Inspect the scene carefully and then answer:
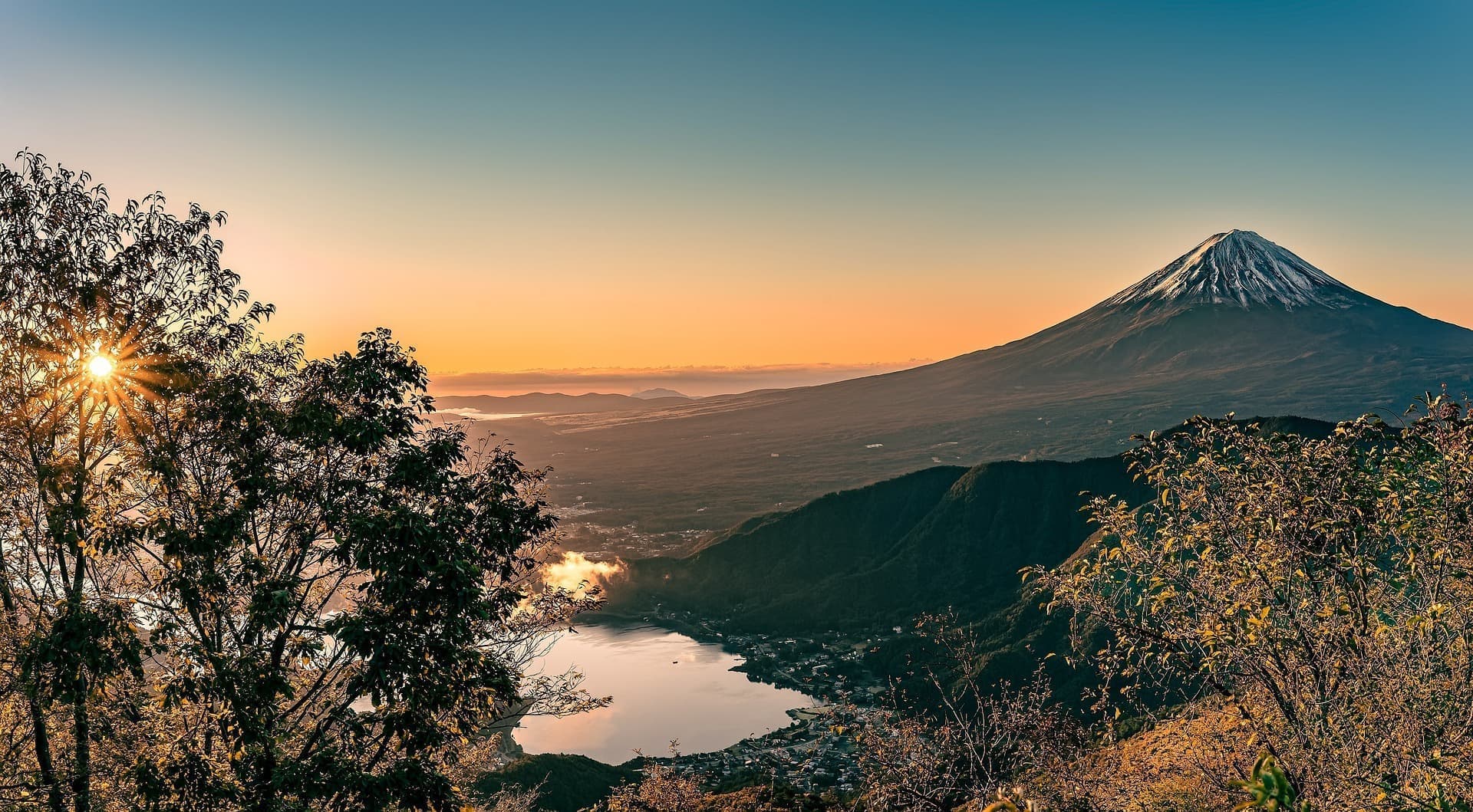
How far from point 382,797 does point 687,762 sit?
63.6 meters

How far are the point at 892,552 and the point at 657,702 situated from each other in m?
45.9

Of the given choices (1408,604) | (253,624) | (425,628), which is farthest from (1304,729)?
(253,624)

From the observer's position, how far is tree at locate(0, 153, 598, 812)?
1055cm

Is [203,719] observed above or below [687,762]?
above

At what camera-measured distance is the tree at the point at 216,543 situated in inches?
415

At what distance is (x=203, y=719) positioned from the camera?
38.5 ft

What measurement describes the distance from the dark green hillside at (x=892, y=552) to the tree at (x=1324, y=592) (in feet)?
313

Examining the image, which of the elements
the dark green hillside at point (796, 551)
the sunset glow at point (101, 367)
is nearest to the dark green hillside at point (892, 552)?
the dark green hillside at point (796, 551)

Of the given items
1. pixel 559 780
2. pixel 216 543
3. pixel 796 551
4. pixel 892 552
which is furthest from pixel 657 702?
pixel 216 543

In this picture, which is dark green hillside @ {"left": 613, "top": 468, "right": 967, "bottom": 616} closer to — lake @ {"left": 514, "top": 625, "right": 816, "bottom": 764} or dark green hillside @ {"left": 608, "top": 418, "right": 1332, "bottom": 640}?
dark green hillside @ {"left": 608, "top": 418, "right": 1332, "bottom": 640}

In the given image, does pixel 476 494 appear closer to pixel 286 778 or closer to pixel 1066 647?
pixel 286 778

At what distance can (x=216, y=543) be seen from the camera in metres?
11.2

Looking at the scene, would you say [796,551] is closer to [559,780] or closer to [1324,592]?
[559,780]

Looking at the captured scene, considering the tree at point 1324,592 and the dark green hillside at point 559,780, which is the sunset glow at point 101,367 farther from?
the dark green hillside at point 559,780
